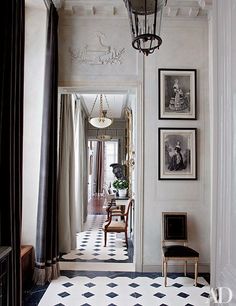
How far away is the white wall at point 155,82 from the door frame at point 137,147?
47mm

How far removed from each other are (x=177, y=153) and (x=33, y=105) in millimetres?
2278

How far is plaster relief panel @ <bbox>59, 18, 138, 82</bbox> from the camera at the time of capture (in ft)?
16.0

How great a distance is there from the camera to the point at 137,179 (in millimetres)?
4754

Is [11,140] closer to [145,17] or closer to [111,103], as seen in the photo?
[145,17]

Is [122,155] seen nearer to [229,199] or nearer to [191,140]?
[191,140]

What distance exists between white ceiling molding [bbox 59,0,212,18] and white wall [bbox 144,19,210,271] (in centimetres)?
15

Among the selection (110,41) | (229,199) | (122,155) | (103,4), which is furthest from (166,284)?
(122,155)

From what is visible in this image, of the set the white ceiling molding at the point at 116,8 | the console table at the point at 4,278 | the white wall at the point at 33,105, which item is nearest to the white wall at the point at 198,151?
the white ceiling molding at the point at 116,8

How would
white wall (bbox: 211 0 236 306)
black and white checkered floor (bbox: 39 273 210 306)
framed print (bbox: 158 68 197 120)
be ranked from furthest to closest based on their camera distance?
framed print (bbox: 158 68 197 120), black and white checkered floor (bbox: 39 273 210 306), white wall (bbox: 211 0 236 306)

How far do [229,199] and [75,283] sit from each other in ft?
11.3

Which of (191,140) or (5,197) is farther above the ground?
(191,140)

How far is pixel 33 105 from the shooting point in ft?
15.2

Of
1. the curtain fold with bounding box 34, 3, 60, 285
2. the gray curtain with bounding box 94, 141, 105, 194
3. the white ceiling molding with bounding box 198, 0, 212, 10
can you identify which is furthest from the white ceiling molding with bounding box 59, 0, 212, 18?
the gray curtain with bounding box 94, 141, 105, 194

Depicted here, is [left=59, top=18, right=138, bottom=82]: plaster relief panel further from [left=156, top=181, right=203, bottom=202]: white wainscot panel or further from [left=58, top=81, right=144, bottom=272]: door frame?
[left=156, top=181, right=203, bottom=202]: white wainscot panel
